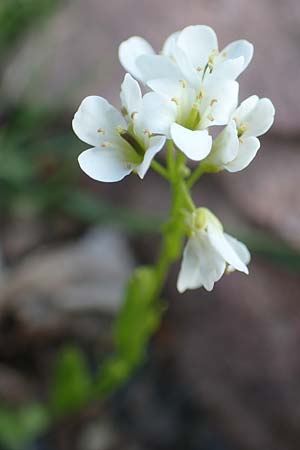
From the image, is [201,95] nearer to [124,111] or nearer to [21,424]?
[124,111]

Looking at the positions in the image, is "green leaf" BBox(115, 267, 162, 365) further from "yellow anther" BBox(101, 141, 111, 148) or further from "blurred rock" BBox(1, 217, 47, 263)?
"blurred rock" BBox(1, 217, 47, 263)

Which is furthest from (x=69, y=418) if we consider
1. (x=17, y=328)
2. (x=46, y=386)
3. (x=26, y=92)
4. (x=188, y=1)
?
(x=188, y=1)

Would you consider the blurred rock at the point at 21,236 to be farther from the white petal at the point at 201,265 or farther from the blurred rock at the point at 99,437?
the white petal at the point at 201,265

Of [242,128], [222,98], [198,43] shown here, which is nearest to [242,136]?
[242,128]

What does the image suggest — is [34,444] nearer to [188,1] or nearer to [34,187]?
[34,187]

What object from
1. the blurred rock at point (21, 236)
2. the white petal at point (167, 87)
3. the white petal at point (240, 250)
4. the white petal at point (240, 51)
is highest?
the white petal at point (240, 51)

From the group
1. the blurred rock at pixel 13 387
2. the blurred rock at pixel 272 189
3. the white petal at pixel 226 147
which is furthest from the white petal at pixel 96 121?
the blurred rock at pixel 13 387
